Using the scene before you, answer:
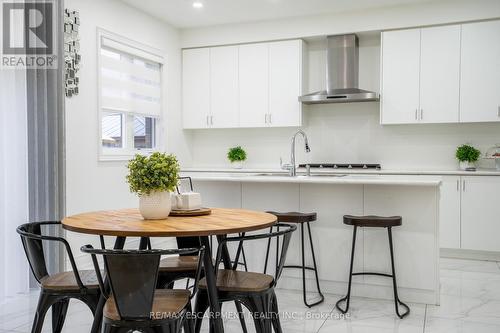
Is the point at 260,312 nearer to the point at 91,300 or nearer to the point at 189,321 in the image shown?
the point at 189,321

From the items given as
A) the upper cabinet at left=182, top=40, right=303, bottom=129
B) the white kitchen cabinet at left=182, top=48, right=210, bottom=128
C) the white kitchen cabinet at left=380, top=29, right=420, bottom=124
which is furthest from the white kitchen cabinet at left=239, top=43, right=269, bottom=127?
the white kitchen cabinet at left=380, top=29, right=420, bottom=124

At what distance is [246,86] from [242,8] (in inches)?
40.4

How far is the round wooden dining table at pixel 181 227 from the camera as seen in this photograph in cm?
204

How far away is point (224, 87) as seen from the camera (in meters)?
6.24

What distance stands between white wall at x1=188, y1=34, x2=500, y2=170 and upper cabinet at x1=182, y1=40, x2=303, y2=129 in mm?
328

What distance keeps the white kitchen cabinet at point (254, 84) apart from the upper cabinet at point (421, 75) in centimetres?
145

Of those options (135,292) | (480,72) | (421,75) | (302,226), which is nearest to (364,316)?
(302,226)

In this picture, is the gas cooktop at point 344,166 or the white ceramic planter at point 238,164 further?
the white ceramic planter at point 238,164

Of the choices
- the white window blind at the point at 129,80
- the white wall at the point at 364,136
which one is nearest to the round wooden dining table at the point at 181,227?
the white window blind at the point at 129,80

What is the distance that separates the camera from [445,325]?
311 cm

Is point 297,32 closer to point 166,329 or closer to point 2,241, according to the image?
point 2,241

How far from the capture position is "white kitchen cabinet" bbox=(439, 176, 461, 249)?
199 inches

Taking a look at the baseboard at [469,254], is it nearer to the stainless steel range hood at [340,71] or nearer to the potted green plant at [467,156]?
the potted green plant at [467,156]

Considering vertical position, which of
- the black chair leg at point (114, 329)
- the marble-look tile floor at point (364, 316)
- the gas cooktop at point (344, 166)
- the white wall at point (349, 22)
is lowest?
the marble-look tile floor at point (364, 316)
